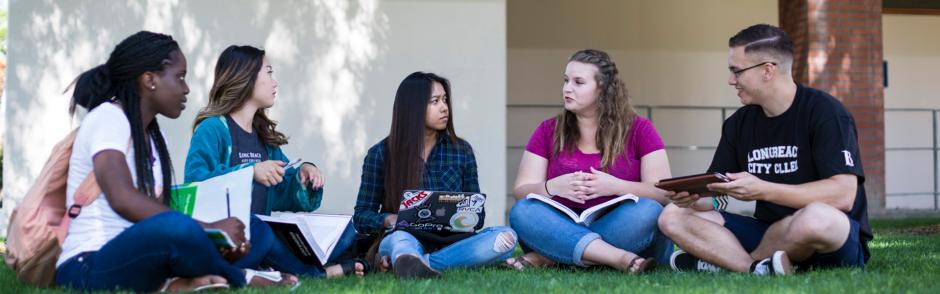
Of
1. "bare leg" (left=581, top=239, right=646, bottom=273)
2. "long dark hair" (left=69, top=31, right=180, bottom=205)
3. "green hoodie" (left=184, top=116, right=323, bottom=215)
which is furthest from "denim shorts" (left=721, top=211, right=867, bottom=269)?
"long dark hair" (left=69, top=31, right=180, bottom=205)

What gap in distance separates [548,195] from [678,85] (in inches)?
340

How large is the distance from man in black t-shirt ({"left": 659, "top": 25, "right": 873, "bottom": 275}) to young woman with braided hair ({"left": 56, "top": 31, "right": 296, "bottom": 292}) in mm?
1982

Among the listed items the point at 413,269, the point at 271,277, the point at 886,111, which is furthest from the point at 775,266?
the point at 886,111

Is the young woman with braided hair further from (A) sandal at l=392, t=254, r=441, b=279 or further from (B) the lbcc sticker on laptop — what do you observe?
(B) the lbcc sticker on laptop

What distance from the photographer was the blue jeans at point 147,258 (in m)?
3.50

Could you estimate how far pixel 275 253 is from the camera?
4.61m

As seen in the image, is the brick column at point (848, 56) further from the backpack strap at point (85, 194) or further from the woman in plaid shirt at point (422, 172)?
the backpack strap at point (85, 194)

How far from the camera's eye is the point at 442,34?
8.34 metres

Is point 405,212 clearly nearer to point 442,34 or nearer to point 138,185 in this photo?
point 138,185

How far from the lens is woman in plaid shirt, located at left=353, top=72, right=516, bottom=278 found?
16.3 ft

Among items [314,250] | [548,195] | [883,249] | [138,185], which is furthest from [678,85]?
[138,185]

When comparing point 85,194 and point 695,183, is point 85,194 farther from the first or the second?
point 695,183

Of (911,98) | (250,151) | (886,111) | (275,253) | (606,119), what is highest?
(911,98)

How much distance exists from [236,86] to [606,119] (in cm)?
174
